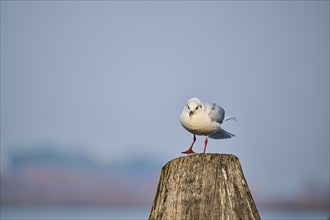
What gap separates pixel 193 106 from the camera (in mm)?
7961

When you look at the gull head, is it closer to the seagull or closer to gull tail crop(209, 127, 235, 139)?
the seagull

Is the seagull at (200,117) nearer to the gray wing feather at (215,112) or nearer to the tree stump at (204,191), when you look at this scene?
the gray wing feather at (215,112)

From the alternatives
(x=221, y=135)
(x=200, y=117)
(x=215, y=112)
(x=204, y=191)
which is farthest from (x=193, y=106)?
(x=204, y=191)

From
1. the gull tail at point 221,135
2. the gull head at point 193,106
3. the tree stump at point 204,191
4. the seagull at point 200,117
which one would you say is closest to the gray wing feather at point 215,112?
the seagull at point 200,117

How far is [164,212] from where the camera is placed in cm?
394

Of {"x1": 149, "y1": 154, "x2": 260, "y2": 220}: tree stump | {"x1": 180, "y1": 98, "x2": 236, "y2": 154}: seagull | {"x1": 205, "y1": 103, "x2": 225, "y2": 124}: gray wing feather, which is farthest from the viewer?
{"x1": 205, "y1": 103, "x2": 225, "y2": 124}: gray wing feather

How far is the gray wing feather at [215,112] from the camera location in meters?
8.29

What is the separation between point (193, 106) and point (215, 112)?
1.97 feet

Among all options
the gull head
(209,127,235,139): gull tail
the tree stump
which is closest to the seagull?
the gull head

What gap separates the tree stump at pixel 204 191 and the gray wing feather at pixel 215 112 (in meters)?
4.20

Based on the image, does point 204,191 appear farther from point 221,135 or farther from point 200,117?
point 221,135

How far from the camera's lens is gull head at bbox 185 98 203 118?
7.84 metres

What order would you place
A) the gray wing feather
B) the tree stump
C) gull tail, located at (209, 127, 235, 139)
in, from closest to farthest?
the tree stump, the gray wing feather, gull tail, located at (209, 127, 235, 139)

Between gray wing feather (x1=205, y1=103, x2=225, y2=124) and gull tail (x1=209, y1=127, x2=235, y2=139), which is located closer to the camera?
gray wing feather (x1=205, y1=103, x2=225, y2=124)
